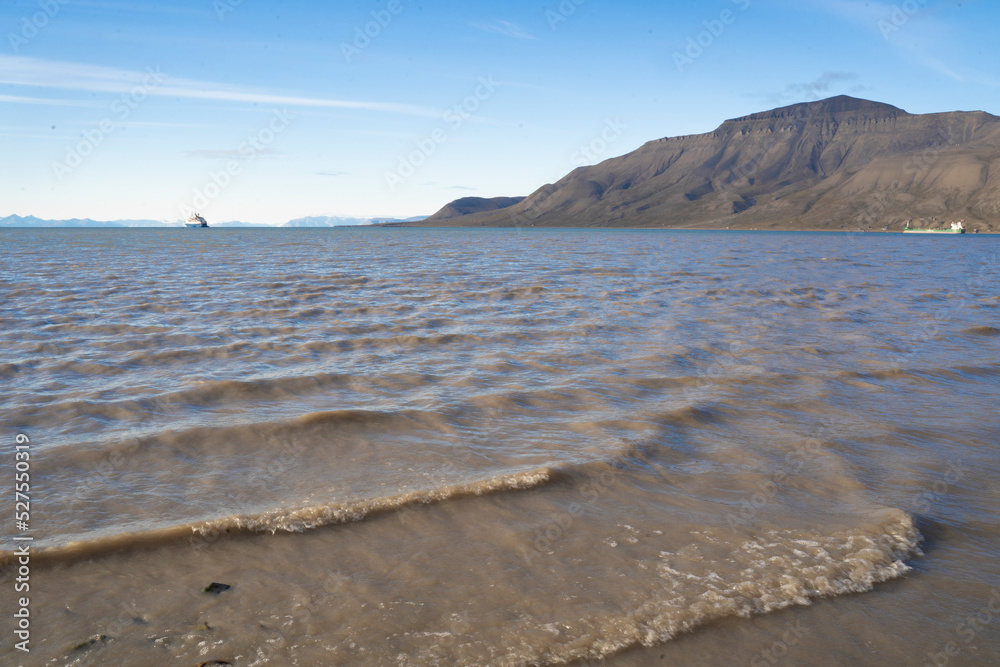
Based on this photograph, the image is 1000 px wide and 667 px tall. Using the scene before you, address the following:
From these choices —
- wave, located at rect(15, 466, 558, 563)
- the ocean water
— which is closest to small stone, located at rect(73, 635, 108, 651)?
the ocean water

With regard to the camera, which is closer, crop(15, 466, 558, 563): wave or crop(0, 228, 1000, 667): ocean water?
crop(0, 228, 1000, 667): ocean water

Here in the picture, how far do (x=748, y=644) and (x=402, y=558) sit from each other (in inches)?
91.4

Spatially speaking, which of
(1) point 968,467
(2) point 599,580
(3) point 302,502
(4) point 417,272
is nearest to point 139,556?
(3) point 302,502

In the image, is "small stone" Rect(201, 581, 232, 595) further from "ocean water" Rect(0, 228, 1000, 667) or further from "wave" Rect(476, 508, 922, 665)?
"wave" Rect(476, 508, 922, 665)

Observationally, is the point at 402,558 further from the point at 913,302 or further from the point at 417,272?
the point at 417,272

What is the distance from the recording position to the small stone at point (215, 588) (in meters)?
3.64

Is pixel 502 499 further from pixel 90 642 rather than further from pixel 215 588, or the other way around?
pixel 90 642

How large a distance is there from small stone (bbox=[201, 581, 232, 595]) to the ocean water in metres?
0.07

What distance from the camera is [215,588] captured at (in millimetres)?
3672

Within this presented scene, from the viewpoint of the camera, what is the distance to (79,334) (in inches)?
464

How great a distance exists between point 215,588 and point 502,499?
2348 millimetres

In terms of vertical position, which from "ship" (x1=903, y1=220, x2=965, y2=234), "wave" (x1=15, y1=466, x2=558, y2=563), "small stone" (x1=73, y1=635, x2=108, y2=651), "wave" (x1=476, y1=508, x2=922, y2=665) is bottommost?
"wave" (x1=476, y1=508, x2=922, y2=665)

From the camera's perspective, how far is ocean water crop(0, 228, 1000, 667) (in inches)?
130

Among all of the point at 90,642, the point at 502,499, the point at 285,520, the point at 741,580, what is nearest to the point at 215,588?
the point at 90,642
